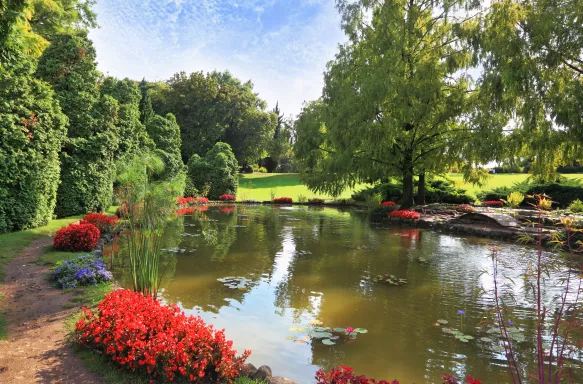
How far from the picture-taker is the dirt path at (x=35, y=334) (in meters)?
3.12

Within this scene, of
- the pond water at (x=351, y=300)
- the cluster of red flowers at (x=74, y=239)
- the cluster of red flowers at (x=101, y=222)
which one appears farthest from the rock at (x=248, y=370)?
the cluster of red flowers at (x=101, y=222)

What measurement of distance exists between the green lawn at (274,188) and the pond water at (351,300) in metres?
17.8

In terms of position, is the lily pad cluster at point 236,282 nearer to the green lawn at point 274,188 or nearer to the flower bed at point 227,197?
the flower bed at point 227,197

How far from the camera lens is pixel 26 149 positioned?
347 inches

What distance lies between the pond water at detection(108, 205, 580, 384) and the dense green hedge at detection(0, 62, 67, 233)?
3.07 meters

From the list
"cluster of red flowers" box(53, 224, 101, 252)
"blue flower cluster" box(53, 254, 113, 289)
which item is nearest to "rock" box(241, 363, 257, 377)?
"blue flower cluster" box(53, 254, 113, 289)

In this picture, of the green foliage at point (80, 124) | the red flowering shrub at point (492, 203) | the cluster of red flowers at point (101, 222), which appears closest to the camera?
the cluster of red flowers at point (101, 222)

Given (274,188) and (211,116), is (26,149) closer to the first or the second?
(274,188)

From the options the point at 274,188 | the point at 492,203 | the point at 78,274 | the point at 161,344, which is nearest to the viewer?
the point at 161,344

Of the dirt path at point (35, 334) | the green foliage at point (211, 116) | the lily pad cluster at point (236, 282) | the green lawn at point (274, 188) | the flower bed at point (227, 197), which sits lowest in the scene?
the lily pad cluster at point (236, 282)

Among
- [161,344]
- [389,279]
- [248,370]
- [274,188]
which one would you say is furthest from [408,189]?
[274,188]

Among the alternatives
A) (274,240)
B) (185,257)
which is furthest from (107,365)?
(274,240)

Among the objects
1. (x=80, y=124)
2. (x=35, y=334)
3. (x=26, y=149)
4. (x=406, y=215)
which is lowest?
(x=35, y=334)

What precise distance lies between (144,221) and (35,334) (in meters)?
1.84
